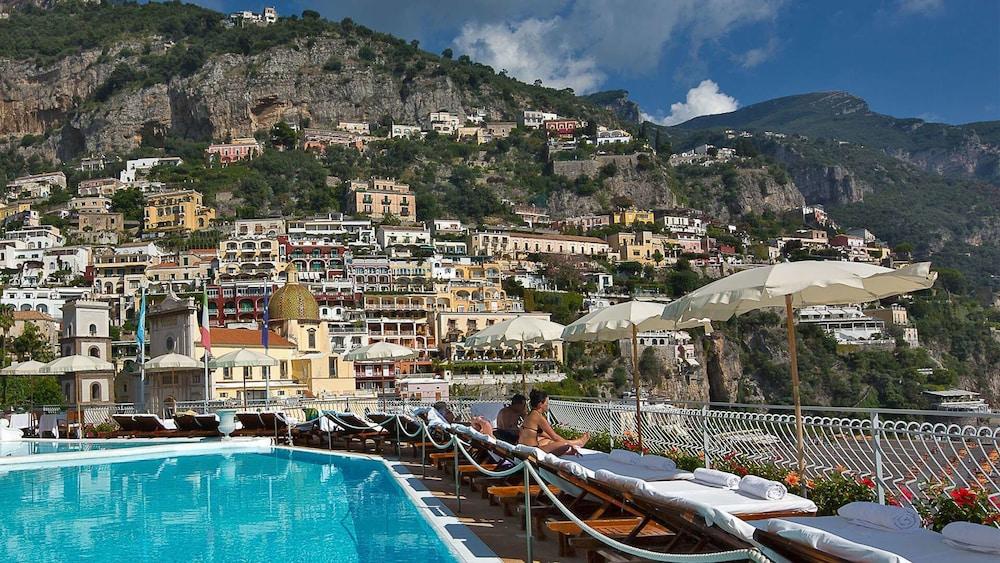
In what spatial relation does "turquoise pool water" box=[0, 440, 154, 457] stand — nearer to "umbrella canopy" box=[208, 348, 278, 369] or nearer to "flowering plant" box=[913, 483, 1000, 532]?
"umbrella canopy" box=[208, 348, 278, 369]

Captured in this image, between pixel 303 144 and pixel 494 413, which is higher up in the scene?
pixel 303 144

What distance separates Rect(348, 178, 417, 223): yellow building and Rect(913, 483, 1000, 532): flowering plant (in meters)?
116

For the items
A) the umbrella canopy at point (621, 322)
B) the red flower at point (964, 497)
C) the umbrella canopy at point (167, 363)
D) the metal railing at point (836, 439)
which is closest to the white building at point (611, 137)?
the umbrella canopy at point (167, 363)

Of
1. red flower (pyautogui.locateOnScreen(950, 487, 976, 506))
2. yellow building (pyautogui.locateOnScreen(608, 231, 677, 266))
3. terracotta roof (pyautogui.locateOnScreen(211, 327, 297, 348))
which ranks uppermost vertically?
yellow building (pyautogui.locateOnScreen(608, 231, 677, 266))

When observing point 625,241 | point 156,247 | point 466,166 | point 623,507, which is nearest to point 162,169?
point 156,247

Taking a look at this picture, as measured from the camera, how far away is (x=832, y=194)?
187500mm

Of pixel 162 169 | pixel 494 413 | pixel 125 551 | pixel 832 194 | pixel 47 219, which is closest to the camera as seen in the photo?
pixel 125 551

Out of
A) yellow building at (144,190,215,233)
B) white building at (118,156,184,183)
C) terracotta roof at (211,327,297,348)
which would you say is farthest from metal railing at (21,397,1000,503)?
white building at (118,156,184,183)

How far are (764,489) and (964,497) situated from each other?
50.1 inches

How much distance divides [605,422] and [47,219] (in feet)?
401

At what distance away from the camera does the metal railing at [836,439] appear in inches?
243

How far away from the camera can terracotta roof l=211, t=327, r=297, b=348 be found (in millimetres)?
37000

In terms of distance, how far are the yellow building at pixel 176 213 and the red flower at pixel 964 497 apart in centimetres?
11568

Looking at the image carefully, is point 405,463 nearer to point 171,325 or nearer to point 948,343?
point 171,325
